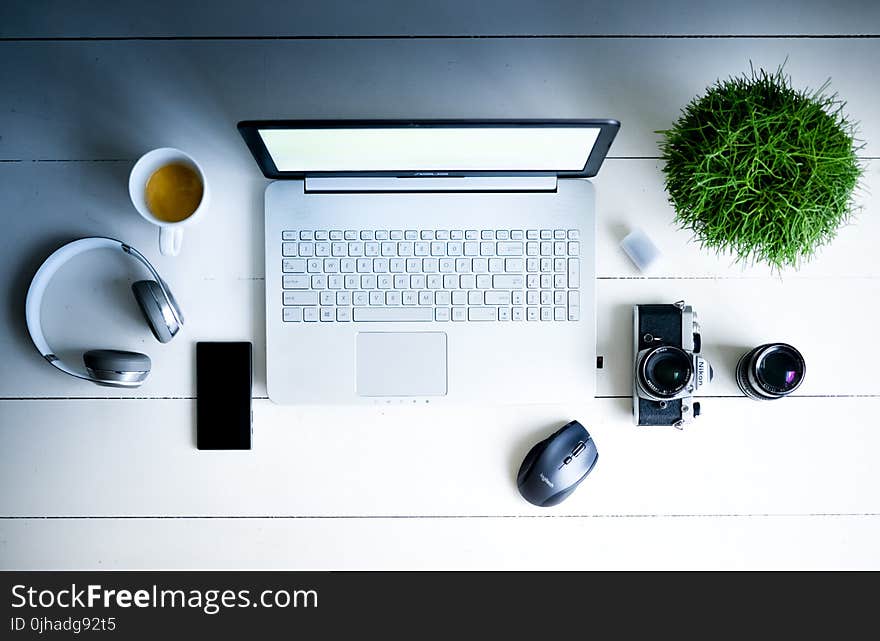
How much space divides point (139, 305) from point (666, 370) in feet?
2.65

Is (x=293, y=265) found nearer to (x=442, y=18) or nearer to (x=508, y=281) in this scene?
(x=508, y=281)

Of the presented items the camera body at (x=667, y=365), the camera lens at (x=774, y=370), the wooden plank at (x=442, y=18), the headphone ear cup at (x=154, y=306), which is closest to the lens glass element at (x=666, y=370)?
the camera body at (x=667, y=365)

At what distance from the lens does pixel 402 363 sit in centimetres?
90

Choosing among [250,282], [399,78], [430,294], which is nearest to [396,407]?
[430,294]

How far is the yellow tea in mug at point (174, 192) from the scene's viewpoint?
2.87 feet

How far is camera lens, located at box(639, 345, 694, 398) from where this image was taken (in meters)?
0.87

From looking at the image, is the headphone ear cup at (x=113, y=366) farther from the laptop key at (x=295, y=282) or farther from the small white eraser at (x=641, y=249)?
the small white eraser at (x=641, y=249)

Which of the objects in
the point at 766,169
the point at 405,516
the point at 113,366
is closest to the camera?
the point at 766,169

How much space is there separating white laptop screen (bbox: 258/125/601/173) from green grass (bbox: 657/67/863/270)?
16 centimetres

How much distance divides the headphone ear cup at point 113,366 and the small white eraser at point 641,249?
777 millimetres

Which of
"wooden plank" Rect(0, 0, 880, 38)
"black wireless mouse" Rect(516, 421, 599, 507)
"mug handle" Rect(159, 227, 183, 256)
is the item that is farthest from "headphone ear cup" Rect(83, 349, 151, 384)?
"black wireless mouse" Rect(516, 421, 599, 507)

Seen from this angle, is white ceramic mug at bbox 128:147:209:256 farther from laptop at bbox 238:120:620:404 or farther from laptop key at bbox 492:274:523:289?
laptop key at bbox 492:274:523:289

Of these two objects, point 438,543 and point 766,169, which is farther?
point 438,543
